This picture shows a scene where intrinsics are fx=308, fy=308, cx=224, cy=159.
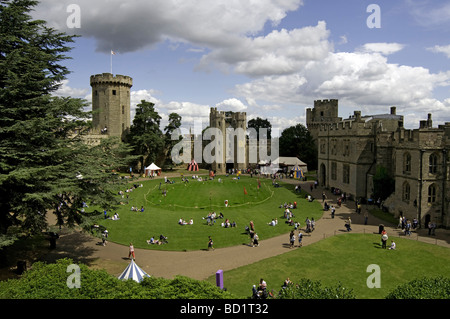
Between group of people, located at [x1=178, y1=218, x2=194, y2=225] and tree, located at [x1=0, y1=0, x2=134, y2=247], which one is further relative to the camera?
group of people, located at [x1=178, y1=218, x2=194, y2=225]

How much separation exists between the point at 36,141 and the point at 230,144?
190ft

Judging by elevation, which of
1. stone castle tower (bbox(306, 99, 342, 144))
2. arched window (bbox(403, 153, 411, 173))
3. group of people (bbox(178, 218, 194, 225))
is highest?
stone castle tower (bbox(306, 99, 342, 144))

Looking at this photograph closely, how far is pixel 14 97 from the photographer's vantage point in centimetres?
1836

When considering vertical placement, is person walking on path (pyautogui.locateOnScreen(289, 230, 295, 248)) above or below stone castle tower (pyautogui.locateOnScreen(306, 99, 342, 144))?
below

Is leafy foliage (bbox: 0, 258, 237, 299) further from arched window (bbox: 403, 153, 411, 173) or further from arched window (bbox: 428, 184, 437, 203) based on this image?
arched window (bbox: 403, 153, 411, 173)

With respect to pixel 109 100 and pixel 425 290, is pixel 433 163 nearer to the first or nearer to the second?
pixel 425 290

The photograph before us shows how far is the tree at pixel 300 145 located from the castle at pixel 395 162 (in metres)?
23.4

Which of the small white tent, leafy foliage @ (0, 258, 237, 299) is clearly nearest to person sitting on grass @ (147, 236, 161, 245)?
leafy foliage @ (0, 258, 237, 299)

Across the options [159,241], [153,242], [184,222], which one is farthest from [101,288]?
[184,222]

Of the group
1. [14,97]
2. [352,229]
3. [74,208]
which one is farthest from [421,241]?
[14,97]

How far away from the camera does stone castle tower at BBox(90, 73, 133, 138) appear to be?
6712 cm

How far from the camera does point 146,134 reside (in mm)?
63750

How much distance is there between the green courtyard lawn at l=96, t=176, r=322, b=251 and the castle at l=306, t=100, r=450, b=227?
23.6 ft

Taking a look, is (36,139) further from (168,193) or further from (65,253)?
(168,193)
